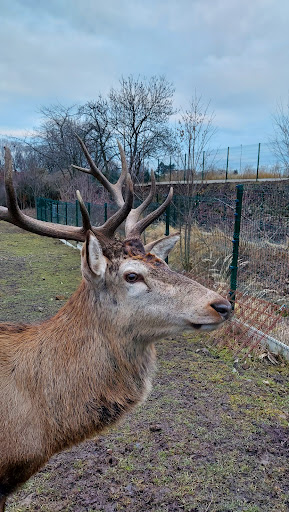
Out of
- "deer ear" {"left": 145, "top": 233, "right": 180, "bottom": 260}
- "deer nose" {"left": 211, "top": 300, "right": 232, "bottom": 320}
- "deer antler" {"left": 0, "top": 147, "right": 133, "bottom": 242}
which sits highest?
"deer antler" {"left": 0, "top": 147, "right": 133, "bottom": 242}

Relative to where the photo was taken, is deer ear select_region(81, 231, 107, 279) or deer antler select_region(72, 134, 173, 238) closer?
deer ear select_region(81, 231, 107, 279)

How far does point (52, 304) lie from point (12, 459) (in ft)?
17.7

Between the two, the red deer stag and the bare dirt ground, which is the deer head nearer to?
the red deer stag

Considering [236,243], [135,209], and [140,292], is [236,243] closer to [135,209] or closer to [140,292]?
[135,209]

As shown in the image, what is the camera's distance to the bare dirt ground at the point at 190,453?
105 inches

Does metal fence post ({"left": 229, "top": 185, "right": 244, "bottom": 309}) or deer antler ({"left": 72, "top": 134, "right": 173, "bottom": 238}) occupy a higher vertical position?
deer antler ({"left": 72, "top": 134, "right": 173, "bottom": 238})

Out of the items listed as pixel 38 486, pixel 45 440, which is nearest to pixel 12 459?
pixel 45 440

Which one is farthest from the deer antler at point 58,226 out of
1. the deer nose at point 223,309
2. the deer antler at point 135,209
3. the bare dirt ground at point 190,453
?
the bare dirt ground at point 190,453

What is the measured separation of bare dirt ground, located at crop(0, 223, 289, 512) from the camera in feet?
8.72

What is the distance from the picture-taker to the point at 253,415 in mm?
3658

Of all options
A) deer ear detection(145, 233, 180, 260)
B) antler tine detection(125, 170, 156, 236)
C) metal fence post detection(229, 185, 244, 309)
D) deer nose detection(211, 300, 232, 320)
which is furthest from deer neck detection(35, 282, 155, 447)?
metal fence post detection(229, 185, 244, 309)

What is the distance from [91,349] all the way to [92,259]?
55 centimetres

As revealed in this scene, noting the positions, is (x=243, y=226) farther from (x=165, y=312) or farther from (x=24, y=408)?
(x=24, y=408)

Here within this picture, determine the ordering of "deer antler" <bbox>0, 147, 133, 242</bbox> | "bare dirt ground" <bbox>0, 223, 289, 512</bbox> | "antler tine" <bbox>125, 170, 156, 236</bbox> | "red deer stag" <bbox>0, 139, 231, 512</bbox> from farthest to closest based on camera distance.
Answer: "antler tine" <bbox>125, 170, 156, 236</bbox>
"bare dirt ground" <bbox>0, 223, 289, 512</bbox>
"deer antler" <bbox>0, 147, 133, 242</bbox>
"red deer stag" <bbox>0, 139, 231, 512</bbox>
